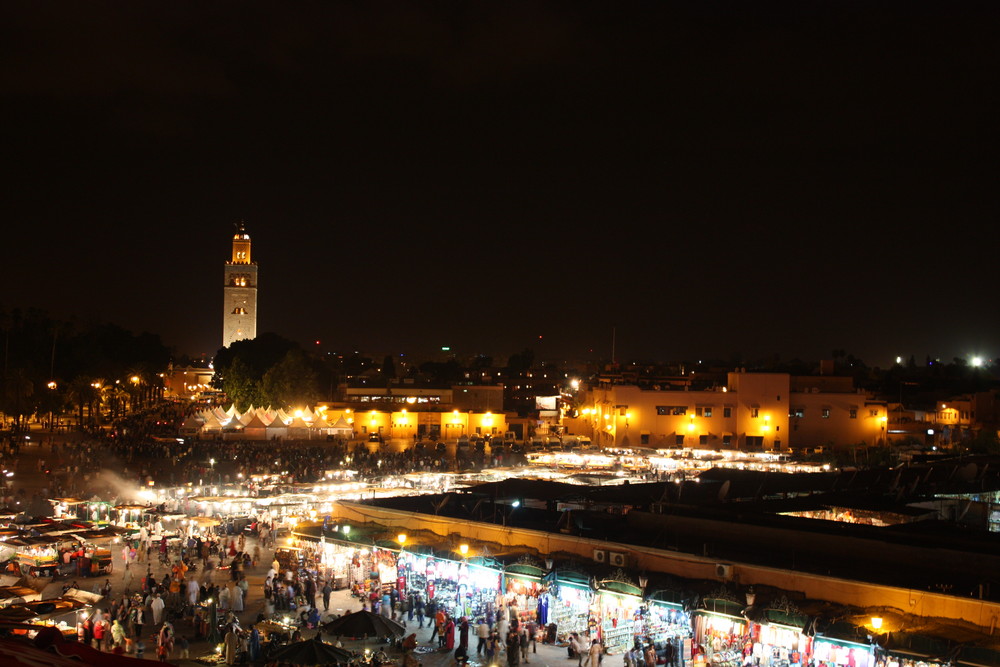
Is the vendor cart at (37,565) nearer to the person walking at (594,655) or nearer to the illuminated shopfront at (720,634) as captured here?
the person walking at (594,655)

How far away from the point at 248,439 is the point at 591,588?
41.2 meters

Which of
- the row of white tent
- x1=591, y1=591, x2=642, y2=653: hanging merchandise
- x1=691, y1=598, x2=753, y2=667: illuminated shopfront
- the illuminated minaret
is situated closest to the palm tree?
the row of white tent

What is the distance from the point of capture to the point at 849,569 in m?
14.1

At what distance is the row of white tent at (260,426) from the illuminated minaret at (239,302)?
62362 millimetres

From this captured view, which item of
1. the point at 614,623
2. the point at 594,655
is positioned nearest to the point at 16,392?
the point at 614,623

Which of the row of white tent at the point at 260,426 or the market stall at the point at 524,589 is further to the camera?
the row of white tent at the point at 260,426

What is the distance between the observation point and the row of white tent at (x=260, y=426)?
5333 centimetres

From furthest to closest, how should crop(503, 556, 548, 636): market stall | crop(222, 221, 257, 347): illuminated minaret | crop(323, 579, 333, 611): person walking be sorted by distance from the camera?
crop(222, 221, 257, 347): illuminated minaret, crop(323, 579, 333, 611): person walking, crop(503, 556, 548, 636): market stall

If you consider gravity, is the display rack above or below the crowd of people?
below

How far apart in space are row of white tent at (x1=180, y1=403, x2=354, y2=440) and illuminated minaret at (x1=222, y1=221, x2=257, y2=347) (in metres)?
62.4

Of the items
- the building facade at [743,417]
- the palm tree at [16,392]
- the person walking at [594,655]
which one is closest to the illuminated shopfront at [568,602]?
the person walking at [594,655]

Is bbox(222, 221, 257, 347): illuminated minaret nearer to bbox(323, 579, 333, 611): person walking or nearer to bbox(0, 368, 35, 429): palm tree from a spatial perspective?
bbox(0, 368, 35, 429): palm tree

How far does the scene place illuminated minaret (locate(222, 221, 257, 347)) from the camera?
11700 cm

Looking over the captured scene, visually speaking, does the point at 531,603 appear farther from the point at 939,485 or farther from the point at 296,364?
the point at 296,364
